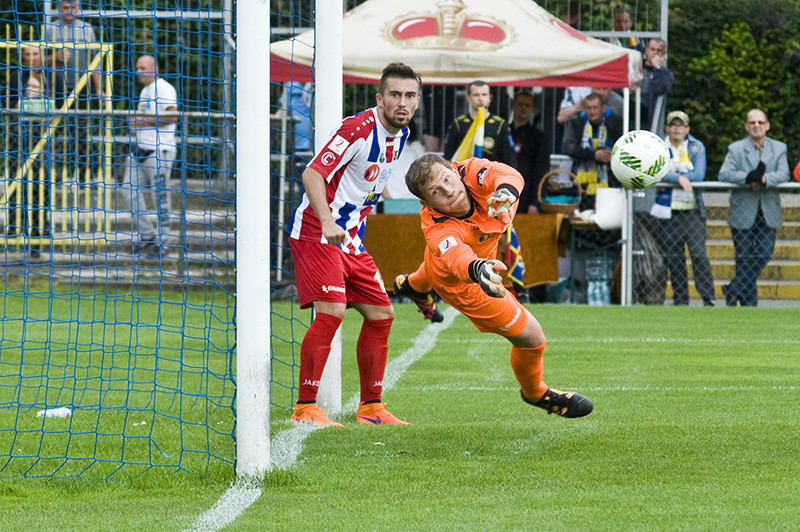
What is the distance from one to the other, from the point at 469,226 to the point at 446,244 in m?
0.30

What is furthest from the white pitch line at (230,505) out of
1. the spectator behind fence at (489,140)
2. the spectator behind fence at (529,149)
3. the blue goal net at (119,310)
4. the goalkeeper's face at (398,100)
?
the spectator behind fence at (529,149)

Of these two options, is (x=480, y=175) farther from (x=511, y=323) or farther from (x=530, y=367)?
(x=530, y=367)

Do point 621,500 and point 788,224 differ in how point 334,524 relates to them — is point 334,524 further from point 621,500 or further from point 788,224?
point 788,224

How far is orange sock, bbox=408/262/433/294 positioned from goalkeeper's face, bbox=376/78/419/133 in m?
0.86

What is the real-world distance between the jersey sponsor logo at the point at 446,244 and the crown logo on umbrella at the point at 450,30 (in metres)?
8.30

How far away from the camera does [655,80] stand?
14.9 meters

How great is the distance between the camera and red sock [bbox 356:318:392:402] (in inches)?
280

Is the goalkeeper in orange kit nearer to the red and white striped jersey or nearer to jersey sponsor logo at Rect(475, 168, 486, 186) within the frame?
jersey sponsor logo at Rect(475, 168, 486, 186)

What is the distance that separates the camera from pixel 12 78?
52.9 feet

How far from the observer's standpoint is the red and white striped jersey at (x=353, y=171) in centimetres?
658

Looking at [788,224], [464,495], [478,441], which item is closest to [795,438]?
[478,441]

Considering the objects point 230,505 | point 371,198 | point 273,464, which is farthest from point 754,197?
point 230,505

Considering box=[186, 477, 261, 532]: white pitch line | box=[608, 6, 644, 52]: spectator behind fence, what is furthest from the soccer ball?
box=[608, 6, 644, 52]: spectator behind fence

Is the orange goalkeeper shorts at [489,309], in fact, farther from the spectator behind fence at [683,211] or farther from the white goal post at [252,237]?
the spectator behind fence at [683,211]
